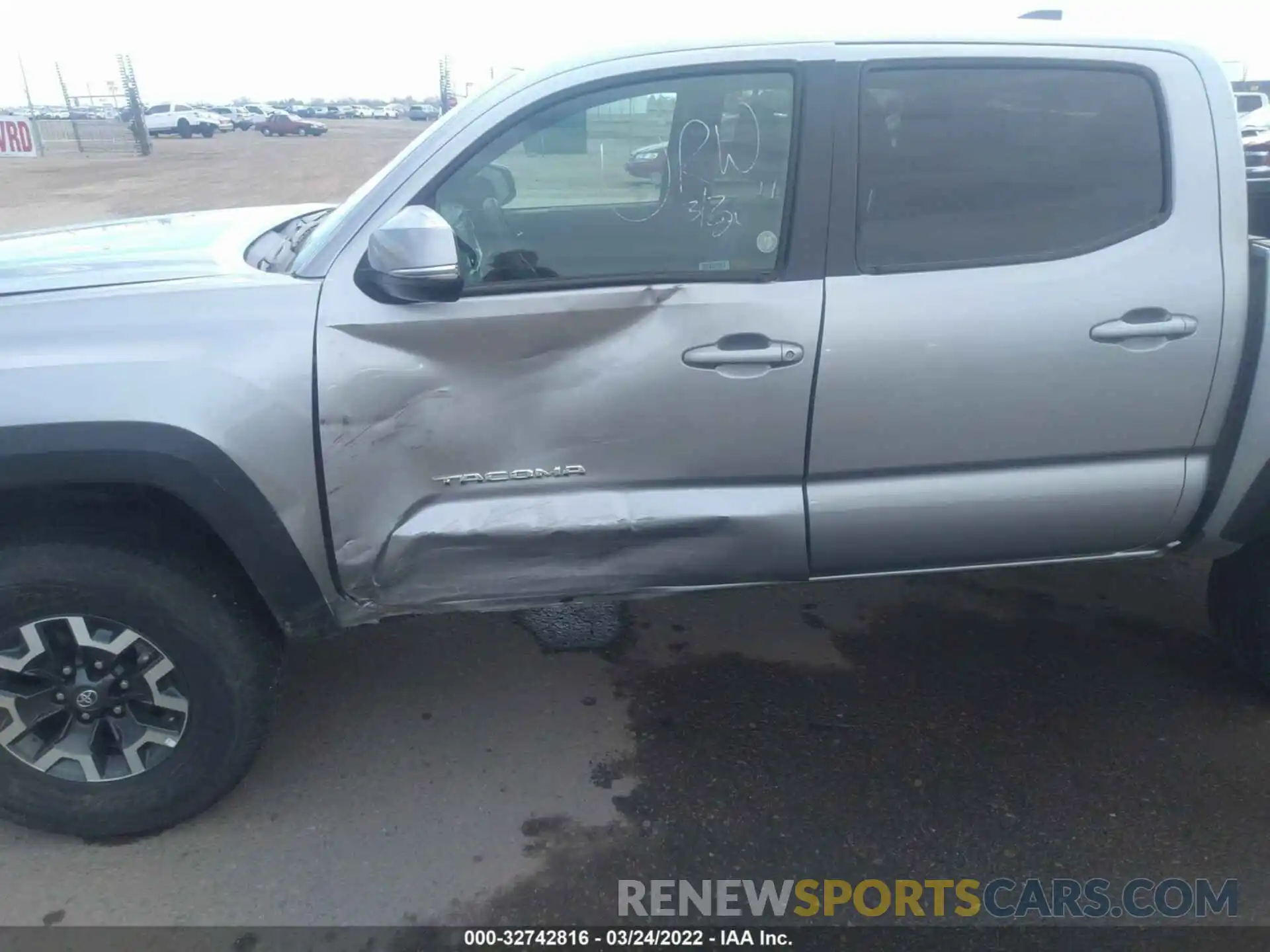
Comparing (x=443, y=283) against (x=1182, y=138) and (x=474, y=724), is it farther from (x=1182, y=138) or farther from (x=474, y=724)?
(x=1182, y=138)

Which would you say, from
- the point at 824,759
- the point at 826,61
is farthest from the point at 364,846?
the point at 826,61

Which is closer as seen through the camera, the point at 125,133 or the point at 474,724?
the point at 474,724

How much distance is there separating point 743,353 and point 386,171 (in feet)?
3.37

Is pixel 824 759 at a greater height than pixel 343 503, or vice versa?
pixel 343 503

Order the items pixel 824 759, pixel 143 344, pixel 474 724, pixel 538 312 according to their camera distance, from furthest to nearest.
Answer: pixel 474 724
pixel 824 759
pixel 538 312
pixel 143 344

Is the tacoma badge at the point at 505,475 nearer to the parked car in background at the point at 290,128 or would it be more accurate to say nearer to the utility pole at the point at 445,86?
the utility pole at the point at 445,86

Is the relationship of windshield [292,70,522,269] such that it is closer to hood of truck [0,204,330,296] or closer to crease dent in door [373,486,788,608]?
hood of truck [0,204,330,296]

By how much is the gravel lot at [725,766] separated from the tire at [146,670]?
13 cm

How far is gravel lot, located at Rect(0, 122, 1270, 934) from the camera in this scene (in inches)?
96.4

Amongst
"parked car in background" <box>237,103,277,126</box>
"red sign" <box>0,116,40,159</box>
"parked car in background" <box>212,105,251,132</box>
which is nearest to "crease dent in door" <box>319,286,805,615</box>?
"red sign" <box>0,116,40,159</box>

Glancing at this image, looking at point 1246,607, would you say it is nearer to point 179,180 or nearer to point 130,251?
point 130,251

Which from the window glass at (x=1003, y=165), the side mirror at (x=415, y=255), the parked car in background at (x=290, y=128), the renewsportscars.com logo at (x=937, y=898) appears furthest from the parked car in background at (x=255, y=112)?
the renewsportscars.com logo at (x=937, y=898)

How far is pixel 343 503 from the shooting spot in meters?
2.38

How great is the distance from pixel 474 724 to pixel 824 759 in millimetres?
1081
